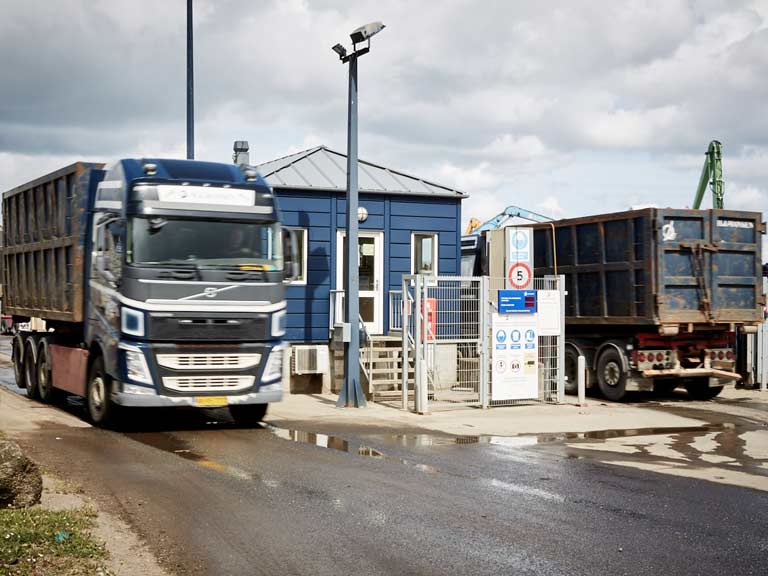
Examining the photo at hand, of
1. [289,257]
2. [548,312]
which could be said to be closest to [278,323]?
[289,257]

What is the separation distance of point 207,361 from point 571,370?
9.29 meters

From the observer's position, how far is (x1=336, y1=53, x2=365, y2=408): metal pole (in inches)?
661

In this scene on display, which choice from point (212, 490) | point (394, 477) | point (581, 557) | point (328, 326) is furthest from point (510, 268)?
point (581, 557)

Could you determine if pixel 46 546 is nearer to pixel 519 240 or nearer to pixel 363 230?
pixel 519 240

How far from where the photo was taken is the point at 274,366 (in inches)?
526

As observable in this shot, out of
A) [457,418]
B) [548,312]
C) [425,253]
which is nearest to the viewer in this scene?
[457,418]

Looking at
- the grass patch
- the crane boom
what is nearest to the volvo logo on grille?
the grass patch

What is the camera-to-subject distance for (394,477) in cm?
965

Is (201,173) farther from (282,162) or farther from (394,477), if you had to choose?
(282,162)

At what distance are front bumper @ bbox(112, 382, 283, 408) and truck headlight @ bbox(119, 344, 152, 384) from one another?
21 cm

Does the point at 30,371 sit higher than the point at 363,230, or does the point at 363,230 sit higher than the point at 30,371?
the point at 363,230

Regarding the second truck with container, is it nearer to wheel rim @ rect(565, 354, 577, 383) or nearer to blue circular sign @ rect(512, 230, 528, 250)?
wheel rim @ rect(565, 354, 577, 383)

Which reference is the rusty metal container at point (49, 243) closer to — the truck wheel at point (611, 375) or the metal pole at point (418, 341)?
the metal pole at point (418, 341)

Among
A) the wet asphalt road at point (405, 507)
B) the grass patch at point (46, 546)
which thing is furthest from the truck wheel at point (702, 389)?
the grass patch at point (46, 546)
